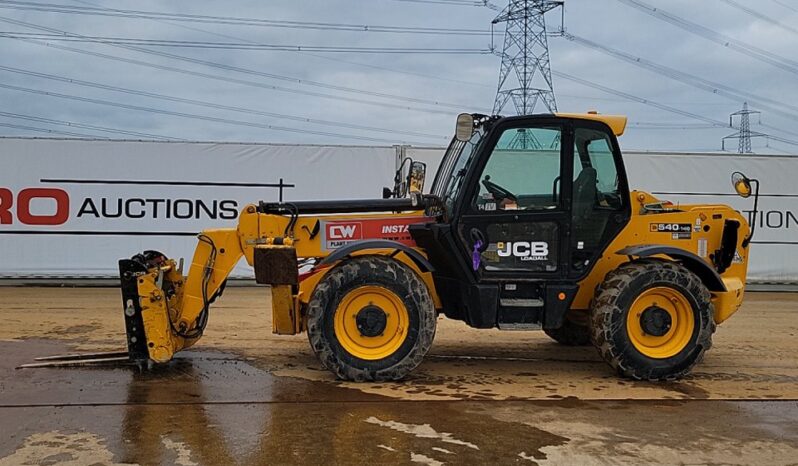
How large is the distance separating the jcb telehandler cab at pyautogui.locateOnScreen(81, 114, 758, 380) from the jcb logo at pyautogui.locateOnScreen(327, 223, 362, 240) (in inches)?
0.4

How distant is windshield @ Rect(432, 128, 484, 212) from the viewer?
6.54 metres

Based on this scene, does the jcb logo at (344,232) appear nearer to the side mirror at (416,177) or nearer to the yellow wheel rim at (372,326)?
the yellow wheel rim at (372,326)

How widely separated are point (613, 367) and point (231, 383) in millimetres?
3230

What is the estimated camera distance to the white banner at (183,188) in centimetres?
1330

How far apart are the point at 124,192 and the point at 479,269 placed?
907cm

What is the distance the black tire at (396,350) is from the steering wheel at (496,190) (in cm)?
102

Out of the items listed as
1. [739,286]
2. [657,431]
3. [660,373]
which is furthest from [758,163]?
[657,431]

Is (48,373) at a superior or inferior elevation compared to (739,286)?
inferior

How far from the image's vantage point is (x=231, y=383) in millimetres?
6172

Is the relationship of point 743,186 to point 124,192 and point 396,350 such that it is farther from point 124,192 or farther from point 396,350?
point 124,192

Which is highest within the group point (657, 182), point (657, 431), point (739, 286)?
point (657, 182)

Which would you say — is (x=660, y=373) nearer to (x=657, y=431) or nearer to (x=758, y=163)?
(x=657, y=431)

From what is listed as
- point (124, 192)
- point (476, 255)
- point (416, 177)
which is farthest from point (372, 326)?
point (124, 192)

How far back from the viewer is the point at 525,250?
21.0 ft
